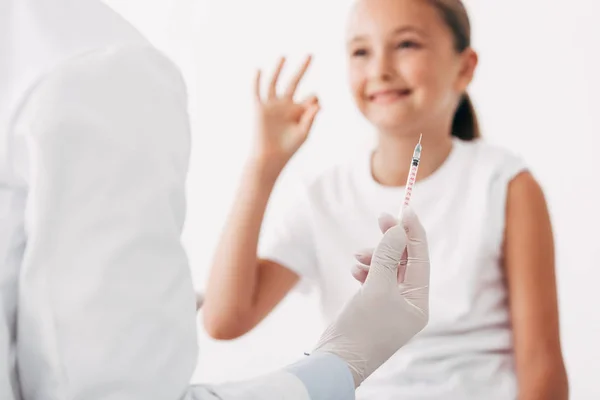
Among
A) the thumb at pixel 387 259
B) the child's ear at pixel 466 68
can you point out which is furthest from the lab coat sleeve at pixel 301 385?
the child's ear at pixel 466 68

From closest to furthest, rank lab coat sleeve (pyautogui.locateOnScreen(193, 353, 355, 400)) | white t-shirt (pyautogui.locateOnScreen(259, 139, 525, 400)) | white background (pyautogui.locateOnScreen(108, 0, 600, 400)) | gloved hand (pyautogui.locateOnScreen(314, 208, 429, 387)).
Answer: lab coat sleeve (pyautogui.locateOnScreen(193, 353, 355, 400))
gloved hand (pyautogui.locateOnScreen(314, 208, 429, 387))
white t-shirt (pyautogui.locateOnScreen(259, 139, 525, 400))
white background (pyautogui.locateOnScreen(108, 0, 600, 400))

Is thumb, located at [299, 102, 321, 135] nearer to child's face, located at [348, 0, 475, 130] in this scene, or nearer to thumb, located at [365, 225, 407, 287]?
child's face, located at [348, 0, 475, 130]

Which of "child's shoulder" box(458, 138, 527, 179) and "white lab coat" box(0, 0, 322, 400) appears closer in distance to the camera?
"white lab coat" box(0, 0, 322, 400)

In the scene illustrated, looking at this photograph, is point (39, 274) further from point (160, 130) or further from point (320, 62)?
point (320, 62)

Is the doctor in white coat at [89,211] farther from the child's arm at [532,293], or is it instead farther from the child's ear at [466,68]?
the child's ear at [466,68]

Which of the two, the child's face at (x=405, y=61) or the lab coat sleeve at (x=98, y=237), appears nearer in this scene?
the lab coat sleeve at (x=98, y=237)

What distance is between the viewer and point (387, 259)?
800 mm

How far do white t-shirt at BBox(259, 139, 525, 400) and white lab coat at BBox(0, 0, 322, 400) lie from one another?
61 cm

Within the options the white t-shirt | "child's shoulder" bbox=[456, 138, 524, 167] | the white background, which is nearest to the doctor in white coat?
the white t-shirt

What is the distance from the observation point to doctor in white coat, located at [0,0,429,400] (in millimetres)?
427

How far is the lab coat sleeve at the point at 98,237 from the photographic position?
0.43m

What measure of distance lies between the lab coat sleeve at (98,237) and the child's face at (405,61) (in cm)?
66

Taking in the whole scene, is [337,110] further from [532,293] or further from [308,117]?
[532,293]

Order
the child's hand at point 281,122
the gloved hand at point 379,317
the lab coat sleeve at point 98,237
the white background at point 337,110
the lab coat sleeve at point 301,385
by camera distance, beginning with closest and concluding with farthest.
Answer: the lab coat sleeve at point 98,237 → the lab coat sleeve at point 301,385 → the gloved hand at point 379,317 → the child's hand at point 281,122 → the white background at point 337,110
